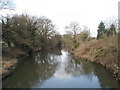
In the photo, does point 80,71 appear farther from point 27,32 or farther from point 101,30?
point 101,30

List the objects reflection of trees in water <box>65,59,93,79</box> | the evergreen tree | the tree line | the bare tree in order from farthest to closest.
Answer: the bare tree → the evergreen tree → the tree line → reflection of trees in water <box>65,59,93,79</box>

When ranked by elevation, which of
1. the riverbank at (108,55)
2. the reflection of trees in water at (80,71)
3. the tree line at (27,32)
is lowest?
the reflection of trees in water at (80,71)

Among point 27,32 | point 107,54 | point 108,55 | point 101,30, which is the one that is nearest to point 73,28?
point 101,30

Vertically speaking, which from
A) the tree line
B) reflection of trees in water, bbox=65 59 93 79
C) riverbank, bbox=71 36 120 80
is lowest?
reflection of trees in water, bbox=65 59 93 79

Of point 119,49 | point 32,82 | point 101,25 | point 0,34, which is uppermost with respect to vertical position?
point 101,25

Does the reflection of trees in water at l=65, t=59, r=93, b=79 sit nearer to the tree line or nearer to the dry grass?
the dry grass

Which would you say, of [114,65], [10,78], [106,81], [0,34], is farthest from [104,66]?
[0,34]

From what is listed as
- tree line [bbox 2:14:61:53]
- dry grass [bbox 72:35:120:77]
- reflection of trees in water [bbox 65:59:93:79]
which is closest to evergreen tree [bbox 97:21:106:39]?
dry grass [bbox 72:35:120:77]

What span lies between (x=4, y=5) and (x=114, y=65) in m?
16.7

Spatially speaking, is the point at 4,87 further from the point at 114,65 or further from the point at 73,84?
the point at 114,65

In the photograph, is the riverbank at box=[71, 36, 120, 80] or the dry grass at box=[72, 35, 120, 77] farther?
the dry grass at box=[72, 35, 120, 77]

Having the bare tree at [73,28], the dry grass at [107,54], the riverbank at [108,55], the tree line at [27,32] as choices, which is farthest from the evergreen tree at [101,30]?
the tree line at [27,32]

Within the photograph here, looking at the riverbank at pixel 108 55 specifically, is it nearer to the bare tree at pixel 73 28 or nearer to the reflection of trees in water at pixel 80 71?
the reflection of trees in water at pixel 80 71

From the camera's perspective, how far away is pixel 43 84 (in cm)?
1311
